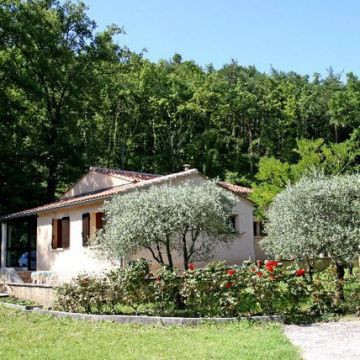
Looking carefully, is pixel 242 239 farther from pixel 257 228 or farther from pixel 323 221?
pixel 323 221

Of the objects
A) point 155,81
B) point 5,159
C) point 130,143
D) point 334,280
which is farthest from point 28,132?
point 334,280

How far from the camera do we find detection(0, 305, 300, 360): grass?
24.3 feet

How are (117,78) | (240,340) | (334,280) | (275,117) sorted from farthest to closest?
(275,117) → (117,78) → (334,280) → (240,340)

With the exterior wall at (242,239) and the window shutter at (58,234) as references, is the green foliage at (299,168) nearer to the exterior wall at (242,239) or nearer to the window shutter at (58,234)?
the exterior wall at (242,239)

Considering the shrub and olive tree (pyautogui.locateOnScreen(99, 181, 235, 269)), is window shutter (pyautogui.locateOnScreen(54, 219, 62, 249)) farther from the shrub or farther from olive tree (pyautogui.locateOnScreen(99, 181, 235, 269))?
the shrub

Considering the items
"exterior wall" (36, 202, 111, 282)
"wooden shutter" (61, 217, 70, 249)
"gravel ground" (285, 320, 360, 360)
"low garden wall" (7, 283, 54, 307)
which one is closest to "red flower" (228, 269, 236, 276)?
"gravel ground" (285, 320, 360, 360)

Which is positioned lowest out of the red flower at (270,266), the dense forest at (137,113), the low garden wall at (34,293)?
the low garden wall at (34,293)

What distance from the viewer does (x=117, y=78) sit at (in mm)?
41125

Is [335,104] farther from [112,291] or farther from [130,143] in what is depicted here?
[112,291]

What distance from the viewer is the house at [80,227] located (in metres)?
19.2

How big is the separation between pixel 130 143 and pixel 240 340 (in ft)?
112

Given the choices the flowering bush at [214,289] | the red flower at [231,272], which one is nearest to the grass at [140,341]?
the flowering bush at [214,289]

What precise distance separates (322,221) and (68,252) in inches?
497

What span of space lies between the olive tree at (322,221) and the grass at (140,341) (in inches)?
96.0
